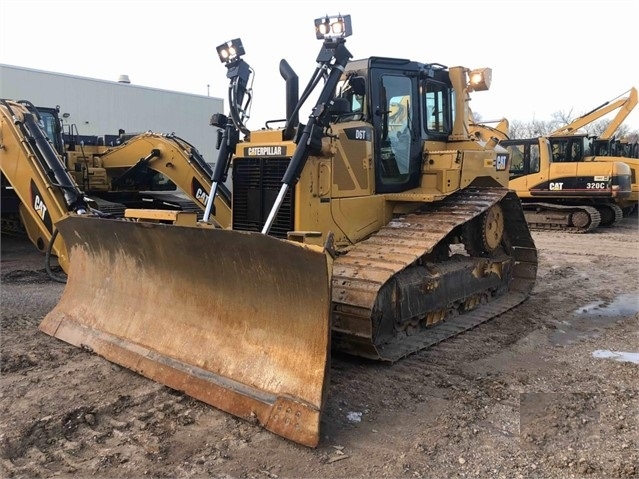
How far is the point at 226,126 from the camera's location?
6.00 meters

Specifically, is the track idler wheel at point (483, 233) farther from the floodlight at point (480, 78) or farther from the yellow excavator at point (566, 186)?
the yellow excavator at point (566, 186)

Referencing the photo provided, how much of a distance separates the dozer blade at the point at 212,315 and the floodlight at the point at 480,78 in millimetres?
3947

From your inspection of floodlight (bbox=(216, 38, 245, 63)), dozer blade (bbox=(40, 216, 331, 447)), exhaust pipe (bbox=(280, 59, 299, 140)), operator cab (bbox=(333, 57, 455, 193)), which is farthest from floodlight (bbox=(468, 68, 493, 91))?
dozer blade (bbox=(40, 216, 331, 447))

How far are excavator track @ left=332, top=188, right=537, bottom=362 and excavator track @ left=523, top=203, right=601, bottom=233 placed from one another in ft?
28.0

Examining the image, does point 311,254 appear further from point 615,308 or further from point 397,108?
point 615,308

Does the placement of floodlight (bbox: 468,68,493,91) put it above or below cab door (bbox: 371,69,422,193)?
above

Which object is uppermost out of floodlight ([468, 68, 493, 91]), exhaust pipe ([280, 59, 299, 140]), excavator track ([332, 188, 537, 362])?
floodlight ([468, 68, 493, 91])

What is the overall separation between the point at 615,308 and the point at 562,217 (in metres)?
8.92

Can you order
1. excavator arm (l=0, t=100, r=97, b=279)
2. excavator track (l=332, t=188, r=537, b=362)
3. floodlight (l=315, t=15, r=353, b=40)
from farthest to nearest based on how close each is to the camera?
excavator arm (l=0, t=100, r=97, b=279) < floodlight (l=315, t=15, r=353, b=40) < excavator track (l=332, t=188, r=537, b=362)

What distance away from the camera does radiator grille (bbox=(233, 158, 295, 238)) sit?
5452 millimetres

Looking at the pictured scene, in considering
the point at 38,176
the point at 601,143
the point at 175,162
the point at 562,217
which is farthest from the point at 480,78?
Answer: the point at 601,143

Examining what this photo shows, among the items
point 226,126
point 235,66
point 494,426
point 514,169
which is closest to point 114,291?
point 226,126

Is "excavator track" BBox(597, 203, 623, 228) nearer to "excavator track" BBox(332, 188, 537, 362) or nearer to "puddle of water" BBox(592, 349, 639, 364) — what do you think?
"excavator track" BBox(332, 188, 537, 362)

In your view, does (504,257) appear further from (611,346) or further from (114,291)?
(114,291)
